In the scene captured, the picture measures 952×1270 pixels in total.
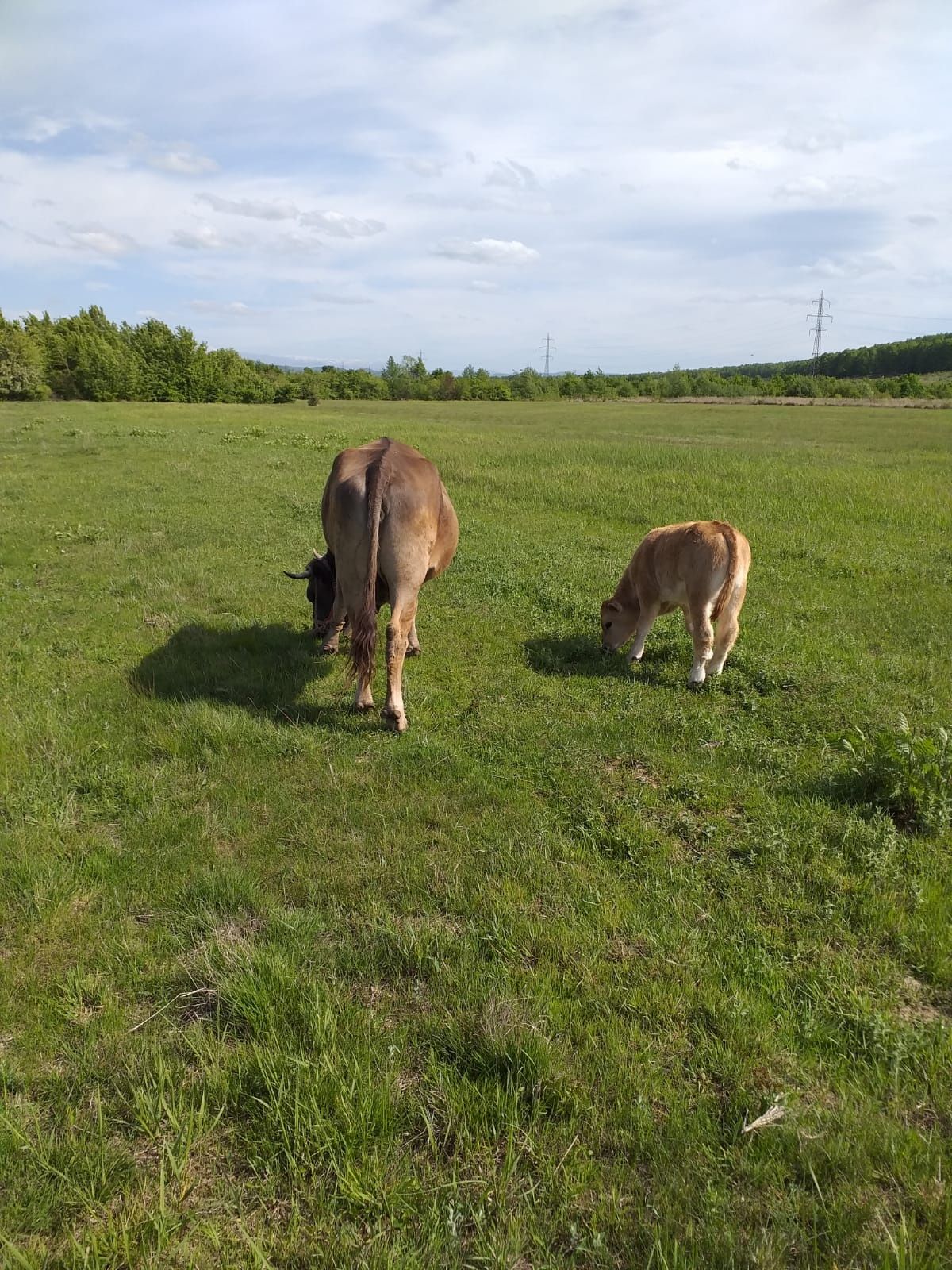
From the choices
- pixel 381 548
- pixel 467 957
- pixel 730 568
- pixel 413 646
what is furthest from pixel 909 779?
pixel 413 646

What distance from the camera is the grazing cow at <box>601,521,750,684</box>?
690cm

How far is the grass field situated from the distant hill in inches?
5583

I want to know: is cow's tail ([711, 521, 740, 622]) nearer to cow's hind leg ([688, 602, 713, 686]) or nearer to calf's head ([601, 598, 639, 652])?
cow's hind leg ([688, 602, 713, 686])

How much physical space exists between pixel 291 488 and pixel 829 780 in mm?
16504

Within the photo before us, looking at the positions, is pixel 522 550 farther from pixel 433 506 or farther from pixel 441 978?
pixel 441 978

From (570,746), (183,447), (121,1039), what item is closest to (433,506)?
(570,746)

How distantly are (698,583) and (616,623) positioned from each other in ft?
4.25

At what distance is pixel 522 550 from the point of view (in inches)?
501

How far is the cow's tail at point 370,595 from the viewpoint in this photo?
5992mm

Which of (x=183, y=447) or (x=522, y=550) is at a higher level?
(x=183, y=447)

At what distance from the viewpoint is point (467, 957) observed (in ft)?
11.2

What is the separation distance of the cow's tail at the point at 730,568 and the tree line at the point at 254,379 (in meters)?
77.9

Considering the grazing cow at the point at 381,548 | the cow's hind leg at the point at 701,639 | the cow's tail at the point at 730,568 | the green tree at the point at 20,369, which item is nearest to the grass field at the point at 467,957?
the cow's hind leg at the point at 701,639

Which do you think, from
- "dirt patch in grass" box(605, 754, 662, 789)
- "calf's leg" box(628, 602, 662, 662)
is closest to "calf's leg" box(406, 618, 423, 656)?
"calf's leg" box(628, 602, 662, 662)
